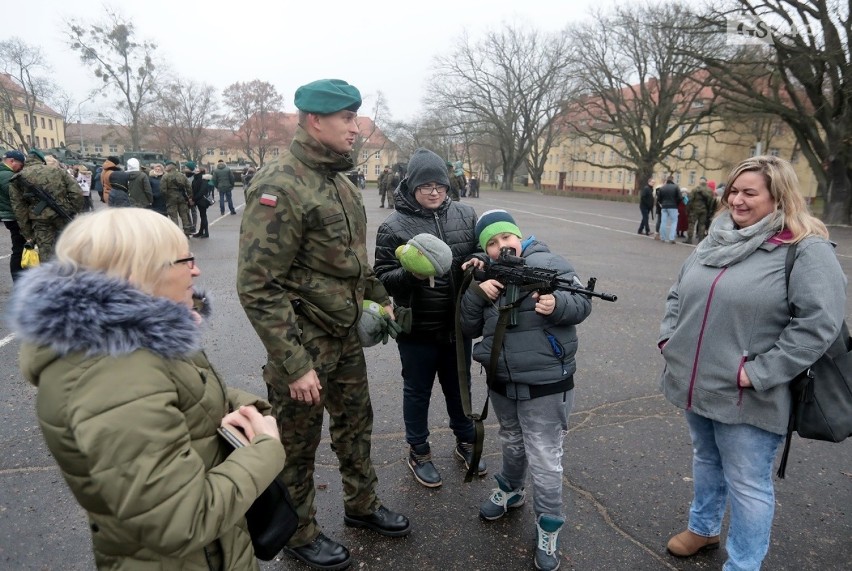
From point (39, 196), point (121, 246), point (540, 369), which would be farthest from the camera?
point (39, 196)

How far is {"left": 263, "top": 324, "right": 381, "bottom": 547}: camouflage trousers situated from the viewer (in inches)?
98.4

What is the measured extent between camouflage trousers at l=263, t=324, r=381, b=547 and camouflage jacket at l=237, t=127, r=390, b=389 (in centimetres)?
11

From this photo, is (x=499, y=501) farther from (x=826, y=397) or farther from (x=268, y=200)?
(x=268, y=200)

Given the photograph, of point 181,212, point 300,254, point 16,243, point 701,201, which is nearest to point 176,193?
point 181,212

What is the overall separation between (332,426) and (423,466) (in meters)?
0.78

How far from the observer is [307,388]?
2.33m

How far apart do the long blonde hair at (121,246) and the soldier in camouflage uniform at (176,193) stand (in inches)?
514

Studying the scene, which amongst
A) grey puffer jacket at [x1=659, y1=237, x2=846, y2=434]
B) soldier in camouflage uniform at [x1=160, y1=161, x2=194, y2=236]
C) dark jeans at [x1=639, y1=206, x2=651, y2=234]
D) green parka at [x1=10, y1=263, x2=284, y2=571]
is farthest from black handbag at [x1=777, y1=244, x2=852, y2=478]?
dark jeans at [x1=639, y1=206, x2=651, y2=234]

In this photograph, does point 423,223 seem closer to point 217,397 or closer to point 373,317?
point 373,317

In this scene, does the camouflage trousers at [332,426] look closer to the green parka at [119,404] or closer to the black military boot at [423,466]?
the black military boot at [423,466]

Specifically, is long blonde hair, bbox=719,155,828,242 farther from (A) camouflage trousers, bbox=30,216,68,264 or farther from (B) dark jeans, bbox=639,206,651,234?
(B) dark jeans, bbox=639,206,651,234

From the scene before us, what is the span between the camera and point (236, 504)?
4.58 feet

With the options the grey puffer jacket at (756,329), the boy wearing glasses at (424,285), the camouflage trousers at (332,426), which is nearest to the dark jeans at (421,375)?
the boy wearing glasses at (424,285)

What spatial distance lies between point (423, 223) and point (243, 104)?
63641 mm
